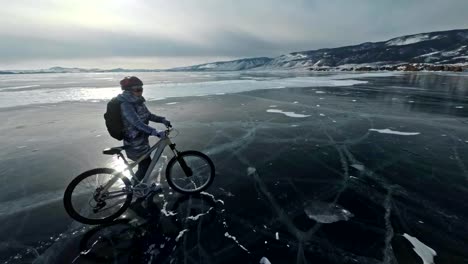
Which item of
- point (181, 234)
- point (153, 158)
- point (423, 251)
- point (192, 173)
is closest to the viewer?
point (423, 251)

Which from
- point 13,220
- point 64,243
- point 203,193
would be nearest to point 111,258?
point 64,243

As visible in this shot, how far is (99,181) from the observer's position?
4.39 m

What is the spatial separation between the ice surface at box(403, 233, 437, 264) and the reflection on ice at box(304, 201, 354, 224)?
3.03 feet

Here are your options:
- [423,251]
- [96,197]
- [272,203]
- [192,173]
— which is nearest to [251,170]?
[272,203]

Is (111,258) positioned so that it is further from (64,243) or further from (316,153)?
(316,153)

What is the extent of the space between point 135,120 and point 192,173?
1.66 metres

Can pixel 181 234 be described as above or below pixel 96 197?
below

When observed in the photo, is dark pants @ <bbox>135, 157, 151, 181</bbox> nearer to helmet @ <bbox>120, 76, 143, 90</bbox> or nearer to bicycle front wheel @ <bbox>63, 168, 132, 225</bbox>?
bicycle front wheel @ <bbox>63, 168, 132, 225</bbox>

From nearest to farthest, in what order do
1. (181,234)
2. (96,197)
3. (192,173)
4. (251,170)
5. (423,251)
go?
(423,251) < (181,234) < (96,197) < (192,173) < (251,170)

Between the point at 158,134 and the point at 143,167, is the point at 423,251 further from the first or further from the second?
the point at 143,167

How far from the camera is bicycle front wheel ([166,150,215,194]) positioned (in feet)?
16.5

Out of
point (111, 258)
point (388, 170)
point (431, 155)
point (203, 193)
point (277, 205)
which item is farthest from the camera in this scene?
point (431, 155)

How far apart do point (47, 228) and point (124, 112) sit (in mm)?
2420

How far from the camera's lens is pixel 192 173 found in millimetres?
5078
